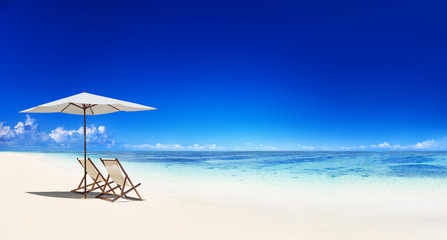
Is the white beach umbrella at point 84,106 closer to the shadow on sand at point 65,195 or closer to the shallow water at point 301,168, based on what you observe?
the shadow on sand at point 65,195

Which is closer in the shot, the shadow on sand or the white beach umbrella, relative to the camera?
the white beach umbrella

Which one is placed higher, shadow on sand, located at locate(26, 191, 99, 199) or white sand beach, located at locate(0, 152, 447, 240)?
shadow on sand, located at locate(26, 191, 99, 199)

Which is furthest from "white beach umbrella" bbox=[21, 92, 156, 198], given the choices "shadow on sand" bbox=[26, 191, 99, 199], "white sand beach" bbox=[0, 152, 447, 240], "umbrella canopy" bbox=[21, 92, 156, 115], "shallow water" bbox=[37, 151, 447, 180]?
"shallow water" bbox=[37, 151, 447, 180]

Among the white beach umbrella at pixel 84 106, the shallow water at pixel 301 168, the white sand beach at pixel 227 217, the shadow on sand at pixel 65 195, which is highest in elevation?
the white beach umbrella at pixel 84 106

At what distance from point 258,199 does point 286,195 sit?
927 mm

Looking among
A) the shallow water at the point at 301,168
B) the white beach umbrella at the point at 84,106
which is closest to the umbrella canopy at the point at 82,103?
the white beach umbrella at the point at 84,106

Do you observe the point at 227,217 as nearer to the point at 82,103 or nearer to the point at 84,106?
the point at 82,103

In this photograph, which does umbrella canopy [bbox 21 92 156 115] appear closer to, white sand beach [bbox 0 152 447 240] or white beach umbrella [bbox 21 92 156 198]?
white beach umbrella [bbox 21 92 156 198]

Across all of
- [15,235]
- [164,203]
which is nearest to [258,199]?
[164,203]

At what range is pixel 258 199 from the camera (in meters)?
6.85

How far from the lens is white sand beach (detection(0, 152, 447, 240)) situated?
150 inches

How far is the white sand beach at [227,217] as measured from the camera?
3.81m

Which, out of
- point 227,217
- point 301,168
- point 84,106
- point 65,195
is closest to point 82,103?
point 84,106

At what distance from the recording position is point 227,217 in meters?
4.79
